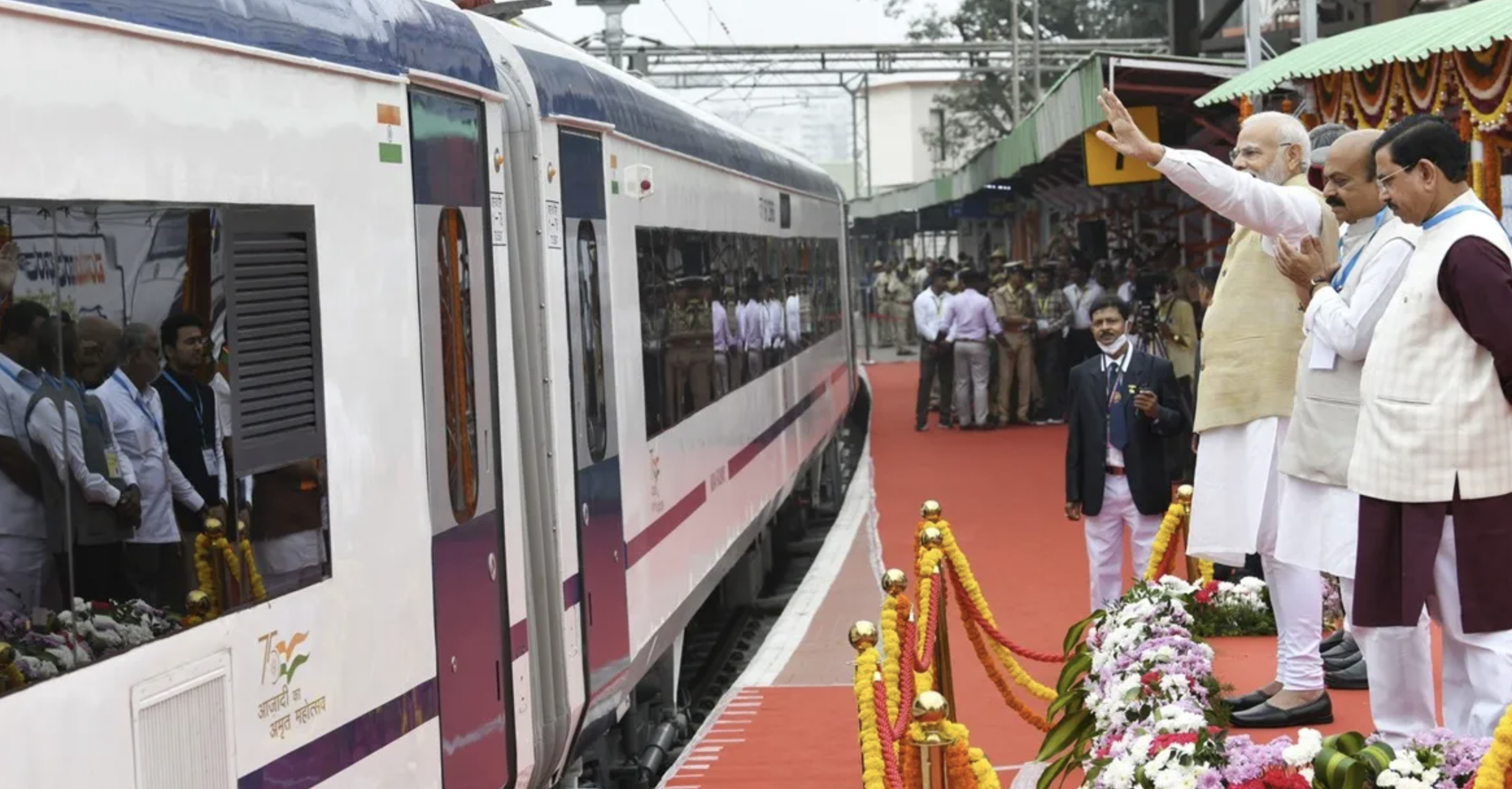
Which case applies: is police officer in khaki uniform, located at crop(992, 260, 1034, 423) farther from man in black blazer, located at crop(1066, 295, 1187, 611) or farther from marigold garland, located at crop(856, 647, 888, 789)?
marigold garland, located at crop(856, 647, 888, 789)

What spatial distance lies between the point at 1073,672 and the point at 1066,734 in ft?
1.54

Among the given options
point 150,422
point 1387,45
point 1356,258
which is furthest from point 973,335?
point 150,422

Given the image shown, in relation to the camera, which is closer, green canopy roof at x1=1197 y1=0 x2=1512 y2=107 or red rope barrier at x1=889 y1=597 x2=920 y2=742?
red rope barrier at x1=889 y1=597 x2=920 y2=742

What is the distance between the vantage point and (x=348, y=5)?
5148 mm

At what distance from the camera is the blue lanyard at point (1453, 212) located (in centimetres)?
520

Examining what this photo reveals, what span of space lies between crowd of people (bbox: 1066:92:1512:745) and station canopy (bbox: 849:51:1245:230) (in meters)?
7.41

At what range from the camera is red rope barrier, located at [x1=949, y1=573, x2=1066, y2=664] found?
826 centimetres

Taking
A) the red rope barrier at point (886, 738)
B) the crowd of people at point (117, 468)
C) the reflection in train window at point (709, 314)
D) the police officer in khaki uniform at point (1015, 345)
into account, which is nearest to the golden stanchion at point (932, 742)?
the red rope barrier at point (886, 738)

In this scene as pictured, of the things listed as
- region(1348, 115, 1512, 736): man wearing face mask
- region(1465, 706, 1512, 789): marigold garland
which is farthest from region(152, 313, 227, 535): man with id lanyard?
region(1348, 115, 1512, 736): man wearing face mask

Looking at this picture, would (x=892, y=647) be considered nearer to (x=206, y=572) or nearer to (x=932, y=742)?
(x=932, y=742)

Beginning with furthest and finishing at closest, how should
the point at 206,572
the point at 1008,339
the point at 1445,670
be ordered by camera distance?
the point at 1008,339 < the point at 1445,670 < the point at 206,572

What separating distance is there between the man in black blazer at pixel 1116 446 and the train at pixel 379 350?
1.90m

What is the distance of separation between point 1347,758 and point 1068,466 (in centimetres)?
510

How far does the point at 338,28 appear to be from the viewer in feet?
16.6
